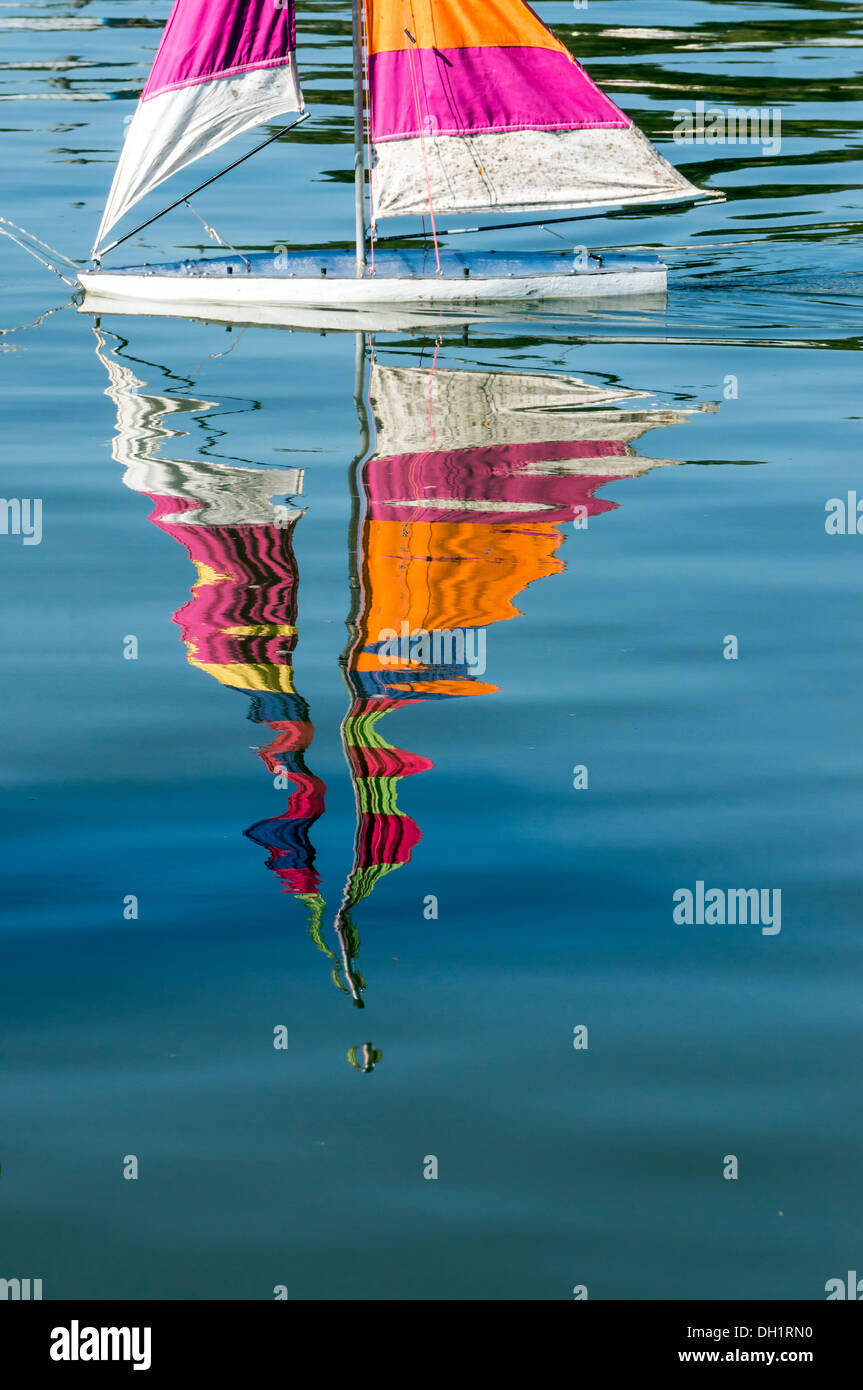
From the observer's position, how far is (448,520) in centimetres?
1422

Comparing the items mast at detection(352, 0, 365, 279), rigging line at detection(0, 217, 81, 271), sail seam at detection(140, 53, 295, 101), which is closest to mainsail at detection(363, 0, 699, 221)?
mast at detection(352, 0, 365, 279)

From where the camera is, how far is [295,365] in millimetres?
20547

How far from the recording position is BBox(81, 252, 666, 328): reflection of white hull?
77.7ft

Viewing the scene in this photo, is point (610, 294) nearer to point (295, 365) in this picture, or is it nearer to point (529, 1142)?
point (295, 365)

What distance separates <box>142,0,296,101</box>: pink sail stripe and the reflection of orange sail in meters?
7.32

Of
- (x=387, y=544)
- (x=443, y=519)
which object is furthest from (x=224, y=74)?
(x=387, y=544)

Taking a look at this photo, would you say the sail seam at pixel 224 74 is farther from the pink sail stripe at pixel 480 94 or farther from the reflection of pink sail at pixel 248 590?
the reflection of pink sail at pixel 248 590

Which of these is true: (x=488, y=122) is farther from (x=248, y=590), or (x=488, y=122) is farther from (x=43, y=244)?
(x=248, y=590)

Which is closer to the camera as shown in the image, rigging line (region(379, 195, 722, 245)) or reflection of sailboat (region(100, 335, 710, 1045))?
reflection of sailboat (region(100, 335, 710, 1045))

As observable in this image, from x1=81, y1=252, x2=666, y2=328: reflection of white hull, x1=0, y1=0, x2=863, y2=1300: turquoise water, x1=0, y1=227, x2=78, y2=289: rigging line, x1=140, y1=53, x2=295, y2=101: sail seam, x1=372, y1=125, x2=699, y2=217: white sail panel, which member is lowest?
x1=0, y1=0, x2=863, y2=1300: turquoise water

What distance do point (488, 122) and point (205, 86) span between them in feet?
14.4

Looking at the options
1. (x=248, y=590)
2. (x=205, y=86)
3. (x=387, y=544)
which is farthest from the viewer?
(x=205, y=86)

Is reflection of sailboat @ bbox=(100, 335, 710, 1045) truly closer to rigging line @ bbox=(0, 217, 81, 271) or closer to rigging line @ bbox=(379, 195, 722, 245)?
rigging line @ bbox=(0, 217, 81, 271)

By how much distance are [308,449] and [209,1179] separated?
1066 centimetres
